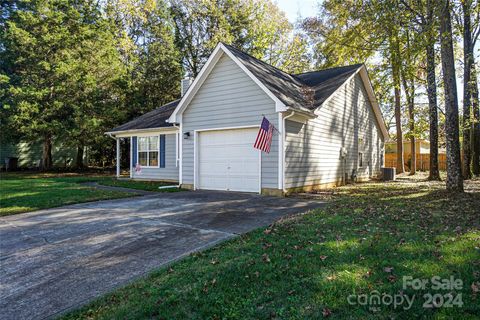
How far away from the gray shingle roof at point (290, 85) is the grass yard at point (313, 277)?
5881 mm

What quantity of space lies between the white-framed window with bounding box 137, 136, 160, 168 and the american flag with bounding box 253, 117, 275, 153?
7293 millimetres

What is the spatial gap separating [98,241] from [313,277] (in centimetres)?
361

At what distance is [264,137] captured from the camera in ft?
31.9

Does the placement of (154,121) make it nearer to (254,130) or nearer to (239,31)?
(254,130)

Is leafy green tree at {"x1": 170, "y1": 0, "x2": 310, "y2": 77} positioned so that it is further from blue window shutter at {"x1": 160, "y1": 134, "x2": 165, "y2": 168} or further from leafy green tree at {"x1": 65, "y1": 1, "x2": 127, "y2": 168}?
blue window shutter at {"x1": 160, "y1": 134, "x2": 165, "y2": 168}

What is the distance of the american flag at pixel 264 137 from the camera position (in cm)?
961

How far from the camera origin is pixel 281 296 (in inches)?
120

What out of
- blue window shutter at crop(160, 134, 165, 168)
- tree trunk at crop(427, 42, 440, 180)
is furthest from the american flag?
tree trunk at crop(427, 42, 440, 180)

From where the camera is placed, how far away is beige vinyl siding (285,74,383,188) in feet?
35.6

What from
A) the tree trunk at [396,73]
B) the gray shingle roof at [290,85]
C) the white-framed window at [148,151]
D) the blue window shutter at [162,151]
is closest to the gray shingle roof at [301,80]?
the gray shingle roof at [290,85]

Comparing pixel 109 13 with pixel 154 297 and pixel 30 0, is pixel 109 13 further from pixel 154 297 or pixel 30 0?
pixel 154 297

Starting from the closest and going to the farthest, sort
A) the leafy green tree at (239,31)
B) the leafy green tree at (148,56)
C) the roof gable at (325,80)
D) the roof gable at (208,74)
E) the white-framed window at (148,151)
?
the roof gable at (208,74), the roof gable at (325,80), the white-framed window at (148,151), the leafy green tree at (148,56), the leafy green tree at (239,31)

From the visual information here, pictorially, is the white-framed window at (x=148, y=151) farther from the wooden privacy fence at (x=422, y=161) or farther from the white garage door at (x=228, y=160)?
the wooden privacy fence at (x=422, y=161)

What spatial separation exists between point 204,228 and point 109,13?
25870 millimetres
